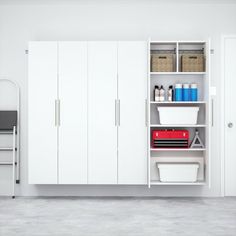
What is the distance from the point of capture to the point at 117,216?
208 inches

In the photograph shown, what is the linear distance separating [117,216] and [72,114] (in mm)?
1620

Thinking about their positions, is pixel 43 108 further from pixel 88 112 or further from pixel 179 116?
pixel 179 116

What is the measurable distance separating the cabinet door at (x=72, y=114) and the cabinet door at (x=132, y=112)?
495 millimetres

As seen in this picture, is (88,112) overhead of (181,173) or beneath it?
overhead

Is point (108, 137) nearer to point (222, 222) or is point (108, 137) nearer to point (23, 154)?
point (23, 154)

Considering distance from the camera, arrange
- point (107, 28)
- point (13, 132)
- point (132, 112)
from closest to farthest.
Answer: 1. point (132, 112)
2. point (13, 132)
3. point (107, 28)

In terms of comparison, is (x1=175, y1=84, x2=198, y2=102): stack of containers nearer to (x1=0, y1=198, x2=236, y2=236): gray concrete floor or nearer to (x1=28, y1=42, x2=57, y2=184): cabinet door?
(x1=0, y1=198, x2=236, y2=236): gray concrete floor

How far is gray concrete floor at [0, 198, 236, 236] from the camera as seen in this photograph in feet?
15.2

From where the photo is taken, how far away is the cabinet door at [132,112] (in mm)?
6203

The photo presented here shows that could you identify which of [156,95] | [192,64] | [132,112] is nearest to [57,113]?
[132,112]

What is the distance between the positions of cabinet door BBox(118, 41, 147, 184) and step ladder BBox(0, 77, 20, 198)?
4.83 feet

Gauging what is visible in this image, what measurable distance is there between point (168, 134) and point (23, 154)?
6.83ft

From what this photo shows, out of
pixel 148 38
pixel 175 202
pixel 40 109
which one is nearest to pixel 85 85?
pixel 40 109

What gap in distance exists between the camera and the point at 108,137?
623cm
